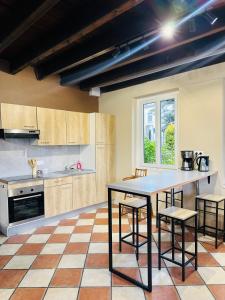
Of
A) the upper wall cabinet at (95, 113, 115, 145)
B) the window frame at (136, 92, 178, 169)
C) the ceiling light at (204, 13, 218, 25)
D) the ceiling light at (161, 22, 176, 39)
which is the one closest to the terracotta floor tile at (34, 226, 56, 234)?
the upper wall cabinet at (95, 113, 115, 145)

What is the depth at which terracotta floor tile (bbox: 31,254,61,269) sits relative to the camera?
2559mm

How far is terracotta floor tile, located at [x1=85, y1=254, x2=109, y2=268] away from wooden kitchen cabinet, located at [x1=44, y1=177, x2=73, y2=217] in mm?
1364

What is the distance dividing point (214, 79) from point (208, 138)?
0.92m

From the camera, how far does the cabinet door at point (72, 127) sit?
438cm

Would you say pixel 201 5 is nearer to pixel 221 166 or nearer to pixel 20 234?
pixel 221 166

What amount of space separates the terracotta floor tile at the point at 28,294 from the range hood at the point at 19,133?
2211 mm

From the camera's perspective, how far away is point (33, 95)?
4.16 meters

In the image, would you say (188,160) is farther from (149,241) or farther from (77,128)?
(77,128)

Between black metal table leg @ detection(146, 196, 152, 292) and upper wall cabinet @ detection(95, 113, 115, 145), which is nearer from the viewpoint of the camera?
black metal table leg @ detection(146, 196, 152, 292)

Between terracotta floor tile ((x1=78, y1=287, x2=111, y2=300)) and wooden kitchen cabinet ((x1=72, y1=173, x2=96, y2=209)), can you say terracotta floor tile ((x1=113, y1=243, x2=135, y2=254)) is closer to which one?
terracotta floor tile ((x1=78, y1=287, x2=111, y2=300))

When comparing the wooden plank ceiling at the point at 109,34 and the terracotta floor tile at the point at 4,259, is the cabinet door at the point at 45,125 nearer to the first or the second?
the wooden plank ceiling at the point at 109,34

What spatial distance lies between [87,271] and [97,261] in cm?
23

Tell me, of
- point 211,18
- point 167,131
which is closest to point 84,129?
point 167,131

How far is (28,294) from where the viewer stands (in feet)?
6.88
